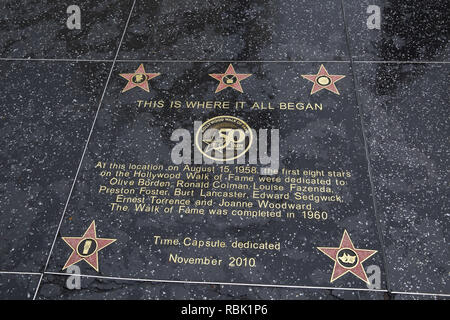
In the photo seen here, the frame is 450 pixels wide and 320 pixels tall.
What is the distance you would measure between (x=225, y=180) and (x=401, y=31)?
3.90ft

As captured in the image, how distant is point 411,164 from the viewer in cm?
157

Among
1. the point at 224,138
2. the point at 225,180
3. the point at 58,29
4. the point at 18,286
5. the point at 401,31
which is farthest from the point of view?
the point at 58,29

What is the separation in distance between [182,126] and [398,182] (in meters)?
0.86

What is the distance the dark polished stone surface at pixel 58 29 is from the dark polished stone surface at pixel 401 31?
3.85 feet

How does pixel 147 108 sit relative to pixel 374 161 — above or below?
above

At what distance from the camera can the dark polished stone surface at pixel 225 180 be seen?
1.37 m

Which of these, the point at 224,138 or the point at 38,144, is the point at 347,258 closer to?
the point at 224,138

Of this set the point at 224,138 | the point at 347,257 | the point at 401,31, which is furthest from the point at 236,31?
the point at 347,257

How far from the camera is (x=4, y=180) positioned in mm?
1615

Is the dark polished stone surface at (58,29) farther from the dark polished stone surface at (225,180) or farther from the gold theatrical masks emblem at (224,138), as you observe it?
the gold theatrical masks emblem at (224,138)

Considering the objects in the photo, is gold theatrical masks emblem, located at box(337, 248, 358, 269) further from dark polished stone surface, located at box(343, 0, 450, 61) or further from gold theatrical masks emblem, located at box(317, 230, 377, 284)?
dark polished stone surface, located at box(343, 0, 450, 61)

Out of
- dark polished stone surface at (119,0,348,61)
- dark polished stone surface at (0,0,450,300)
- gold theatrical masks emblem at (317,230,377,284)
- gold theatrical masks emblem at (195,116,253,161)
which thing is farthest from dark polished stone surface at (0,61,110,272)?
gold theatrical masks emblem at (317,230,377,284)
